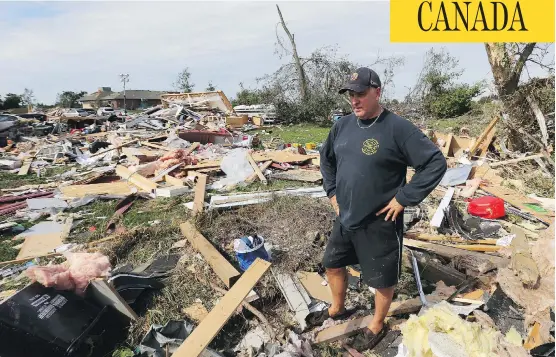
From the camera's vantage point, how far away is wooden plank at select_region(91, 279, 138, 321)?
2.84 m

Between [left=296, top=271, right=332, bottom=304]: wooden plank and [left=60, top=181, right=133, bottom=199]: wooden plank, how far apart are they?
4538 mm

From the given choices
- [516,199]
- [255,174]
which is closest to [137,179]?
[255,174]

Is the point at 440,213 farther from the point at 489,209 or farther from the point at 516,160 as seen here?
the point at 516,160

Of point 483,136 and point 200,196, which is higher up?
point 483,136

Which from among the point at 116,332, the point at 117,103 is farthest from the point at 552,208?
the point at 117,103

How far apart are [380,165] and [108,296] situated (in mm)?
2311

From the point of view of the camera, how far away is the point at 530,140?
7.72 metres

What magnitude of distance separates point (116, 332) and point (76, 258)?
0.70m

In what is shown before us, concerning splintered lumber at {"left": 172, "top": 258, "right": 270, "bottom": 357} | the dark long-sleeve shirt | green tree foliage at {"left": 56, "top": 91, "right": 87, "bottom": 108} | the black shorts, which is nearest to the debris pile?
splintered lumber at {"left": 172, "top": 258, "right": 270, "bottom": 357}

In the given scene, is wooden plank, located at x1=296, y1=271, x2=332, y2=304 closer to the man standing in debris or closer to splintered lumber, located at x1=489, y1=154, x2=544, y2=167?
the man standing in debris

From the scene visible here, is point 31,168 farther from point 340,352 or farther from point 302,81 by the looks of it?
point 302,81

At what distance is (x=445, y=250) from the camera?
3924 mm

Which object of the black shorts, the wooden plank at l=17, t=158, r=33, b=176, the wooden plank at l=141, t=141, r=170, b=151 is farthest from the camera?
the wooden plank at l=141, t=141, r=170, b=151

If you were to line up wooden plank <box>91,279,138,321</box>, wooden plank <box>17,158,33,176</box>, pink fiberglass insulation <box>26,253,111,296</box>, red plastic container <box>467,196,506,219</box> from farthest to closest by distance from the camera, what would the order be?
wooden plank <box>17,158,33,176</box> → red plastic container <box>467,196,506,219</box> → wooden plank <box>91,279,138,321</box> → pink fiberglass insulation <box>26,253,111,296</box>
